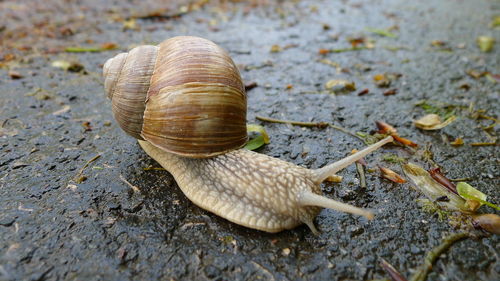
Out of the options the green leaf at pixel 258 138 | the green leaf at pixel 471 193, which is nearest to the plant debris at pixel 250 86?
the green leaf at pixel 258 138

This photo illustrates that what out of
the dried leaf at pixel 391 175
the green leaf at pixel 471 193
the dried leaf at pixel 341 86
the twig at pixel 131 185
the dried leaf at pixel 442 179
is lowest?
the twig at pixel 131 185

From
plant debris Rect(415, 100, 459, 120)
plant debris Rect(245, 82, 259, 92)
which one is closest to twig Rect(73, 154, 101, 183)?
plant debris Rect(245, 82, 259, 92)

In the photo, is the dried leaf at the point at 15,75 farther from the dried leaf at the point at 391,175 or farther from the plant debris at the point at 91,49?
the dried leaf at the point at 391,175

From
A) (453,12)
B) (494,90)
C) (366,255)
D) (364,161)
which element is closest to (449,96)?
(494,90)

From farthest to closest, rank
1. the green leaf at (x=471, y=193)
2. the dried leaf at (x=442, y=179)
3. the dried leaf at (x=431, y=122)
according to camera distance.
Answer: the dried leaf at (x=431, y=122)
the dried leaf at (x=442, y=179)
the green leaf at (x=471, y=193)

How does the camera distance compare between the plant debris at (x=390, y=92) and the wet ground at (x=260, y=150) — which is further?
the plant debris at (x=390, y=92)

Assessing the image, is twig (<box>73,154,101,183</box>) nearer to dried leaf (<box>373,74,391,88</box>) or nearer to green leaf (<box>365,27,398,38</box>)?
dried leaf (<box>373,74,391,88</box>)
